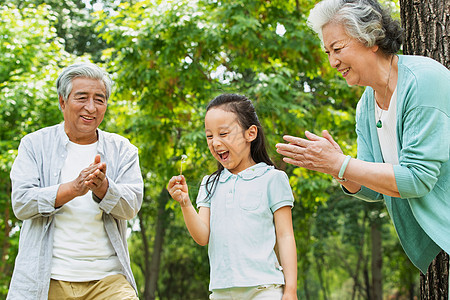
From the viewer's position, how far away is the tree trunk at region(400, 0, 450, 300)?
267 centimetres

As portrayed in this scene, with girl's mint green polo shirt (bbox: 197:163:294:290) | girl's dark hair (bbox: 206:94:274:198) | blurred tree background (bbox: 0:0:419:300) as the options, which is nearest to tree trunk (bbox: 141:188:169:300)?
blurred tree background (bbox: 0:0:419:300)

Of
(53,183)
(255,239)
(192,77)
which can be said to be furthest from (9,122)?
(255,239)

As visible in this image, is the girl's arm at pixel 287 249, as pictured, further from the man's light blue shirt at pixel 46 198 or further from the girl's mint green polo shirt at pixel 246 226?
the man's light blue shirt at pixel 46 198

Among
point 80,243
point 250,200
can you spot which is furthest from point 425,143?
point 80,243

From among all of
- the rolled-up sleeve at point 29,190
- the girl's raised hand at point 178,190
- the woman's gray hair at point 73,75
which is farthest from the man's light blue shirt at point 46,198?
the girl's raised hand at point 178,190

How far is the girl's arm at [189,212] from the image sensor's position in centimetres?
240

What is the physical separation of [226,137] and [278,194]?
0.39 meters

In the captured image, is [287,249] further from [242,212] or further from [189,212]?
[189,212]

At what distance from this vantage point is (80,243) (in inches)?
103

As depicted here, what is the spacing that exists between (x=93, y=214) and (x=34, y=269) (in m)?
0.40

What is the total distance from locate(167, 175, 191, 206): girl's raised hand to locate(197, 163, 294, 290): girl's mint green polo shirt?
0.22 meters

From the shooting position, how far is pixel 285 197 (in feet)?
8.10

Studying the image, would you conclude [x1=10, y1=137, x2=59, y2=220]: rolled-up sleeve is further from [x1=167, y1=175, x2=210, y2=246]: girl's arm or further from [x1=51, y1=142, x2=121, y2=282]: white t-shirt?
[x1=167, y1=175, x2=210, y2=246]: girl's arm

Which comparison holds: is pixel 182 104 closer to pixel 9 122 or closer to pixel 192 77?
pixel 192 77
